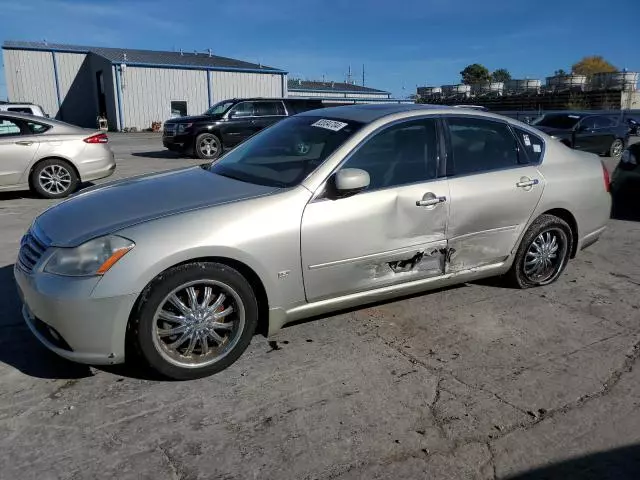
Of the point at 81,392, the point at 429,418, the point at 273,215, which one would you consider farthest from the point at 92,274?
the point at 429,418

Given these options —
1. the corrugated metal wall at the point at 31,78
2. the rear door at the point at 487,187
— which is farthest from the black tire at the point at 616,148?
the corrugated metal wall at the point at 31,78

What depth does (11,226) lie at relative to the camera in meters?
6.77

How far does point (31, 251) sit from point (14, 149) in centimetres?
628

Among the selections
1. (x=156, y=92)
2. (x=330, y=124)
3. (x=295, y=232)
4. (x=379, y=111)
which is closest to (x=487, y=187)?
(x=379, y=111)

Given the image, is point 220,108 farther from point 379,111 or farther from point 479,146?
point 479,146

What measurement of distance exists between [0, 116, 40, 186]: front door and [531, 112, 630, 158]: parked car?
499 inches

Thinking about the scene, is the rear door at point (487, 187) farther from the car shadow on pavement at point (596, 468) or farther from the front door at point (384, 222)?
the car shadow on pavement at point (596, 468)

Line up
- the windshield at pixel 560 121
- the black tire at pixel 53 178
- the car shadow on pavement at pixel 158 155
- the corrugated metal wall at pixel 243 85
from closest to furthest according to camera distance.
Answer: the black tire at pixel 53 178 → the windshield at pixel 560 121 → the car shadow on pavement at pixel 158 155 → the corrugated metal wall at pixel 243 85

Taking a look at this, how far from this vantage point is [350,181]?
10.8 feet

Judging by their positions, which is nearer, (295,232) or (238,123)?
(295,232)

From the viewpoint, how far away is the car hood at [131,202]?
2969mm

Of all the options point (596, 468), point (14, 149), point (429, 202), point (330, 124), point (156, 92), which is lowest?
point (596, 468)

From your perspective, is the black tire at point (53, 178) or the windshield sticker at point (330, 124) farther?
the black tire at point (53, 178)

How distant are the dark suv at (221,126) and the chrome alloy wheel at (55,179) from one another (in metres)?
6.21
